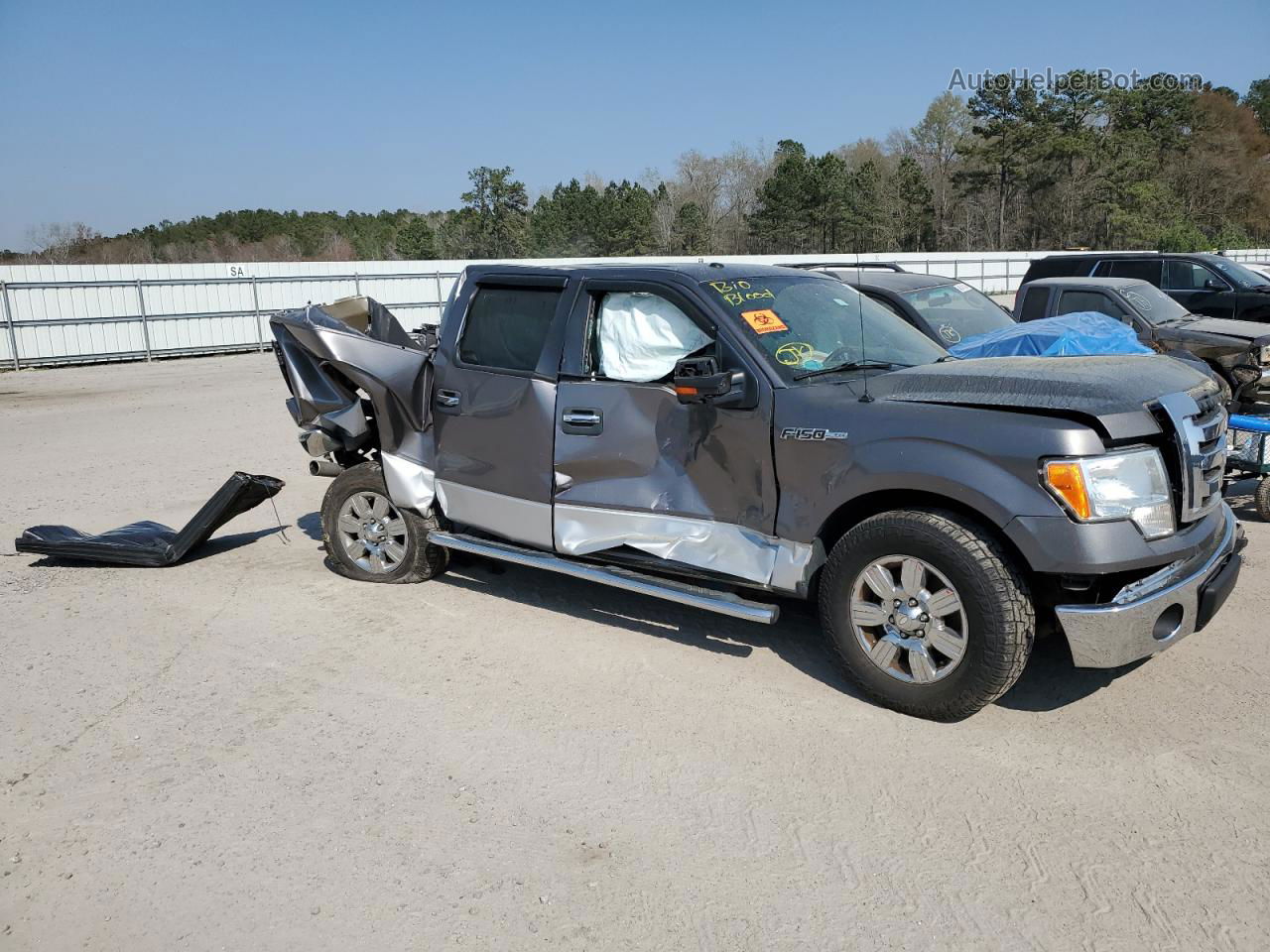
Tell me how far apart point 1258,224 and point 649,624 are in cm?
7814

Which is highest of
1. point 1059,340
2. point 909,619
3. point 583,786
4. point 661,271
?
point 661,271

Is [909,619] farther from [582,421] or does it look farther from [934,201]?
[934,201]

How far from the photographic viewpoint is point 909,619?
4.23 m

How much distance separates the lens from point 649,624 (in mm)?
5652

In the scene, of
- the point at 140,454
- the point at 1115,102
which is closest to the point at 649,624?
the point at 140,454

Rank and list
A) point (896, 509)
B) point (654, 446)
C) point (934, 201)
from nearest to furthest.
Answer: point (896, 509) < point (654, 446) < point (934, 201)

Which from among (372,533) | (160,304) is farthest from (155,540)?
(160,304)

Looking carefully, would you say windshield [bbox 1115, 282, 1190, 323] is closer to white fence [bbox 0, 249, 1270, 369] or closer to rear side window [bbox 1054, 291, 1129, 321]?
rear side window [bbox 1054, 291, 1129, 321]

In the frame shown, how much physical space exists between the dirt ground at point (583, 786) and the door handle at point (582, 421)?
1142 millimetres

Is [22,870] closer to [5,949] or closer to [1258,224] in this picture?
[5,949]

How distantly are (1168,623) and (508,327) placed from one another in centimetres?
373

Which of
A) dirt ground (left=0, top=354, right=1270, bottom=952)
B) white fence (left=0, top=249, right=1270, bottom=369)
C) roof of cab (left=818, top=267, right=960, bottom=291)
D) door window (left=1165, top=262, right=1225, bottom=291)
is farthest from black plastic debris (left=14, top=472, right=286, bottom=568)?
white fence (left=0, top=249, right=1270, bottom=369)

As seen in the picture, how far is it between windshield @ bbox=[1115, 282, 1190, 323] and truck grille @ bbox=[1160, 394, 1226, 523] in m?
7.35

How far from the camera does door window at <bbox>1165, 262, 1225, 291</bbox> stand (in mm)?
14555
